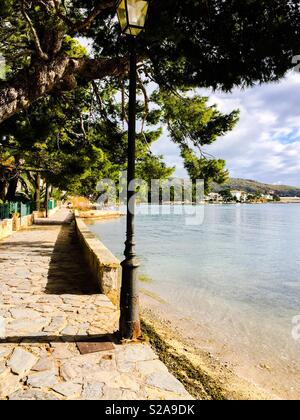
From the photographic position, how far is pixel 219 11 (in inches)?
225

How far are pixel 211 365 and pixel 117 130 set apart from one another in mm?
8606

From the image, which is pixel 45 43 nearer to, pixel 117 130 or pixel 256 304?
pixel 117 130

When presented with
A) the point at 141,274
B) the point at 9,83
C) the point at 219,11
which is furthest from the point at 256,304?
the point at 9,83

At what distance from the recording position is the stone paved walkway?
3.20 m

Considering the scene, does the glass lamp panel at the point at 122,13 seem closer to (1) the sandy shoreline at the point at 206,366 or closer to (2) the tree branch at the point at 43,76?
(2) the tree branch at the point at 43,76

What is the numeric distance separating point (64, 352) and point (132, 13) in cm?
433

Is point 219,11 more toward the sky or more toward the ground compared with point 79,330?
more toward the sky

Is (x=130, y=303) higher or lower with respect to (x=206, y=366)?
higher

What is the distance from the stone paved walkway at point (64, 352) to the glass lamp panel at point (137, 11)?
13.8 feet

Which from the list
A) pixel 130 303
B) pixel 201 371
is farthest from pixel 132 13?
pixel 201 371

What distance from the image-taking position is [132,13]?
402cm

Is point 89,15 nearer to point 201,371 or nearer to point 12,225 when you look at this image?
point 201,371

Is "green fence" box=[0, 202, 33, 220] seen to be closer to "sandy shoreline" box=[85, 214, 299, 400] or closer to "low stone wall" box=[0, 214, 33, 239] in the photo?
"low stone wall" box=[0, 214, 33, 239]

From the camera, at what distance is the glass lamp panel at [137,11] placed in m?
4.00
